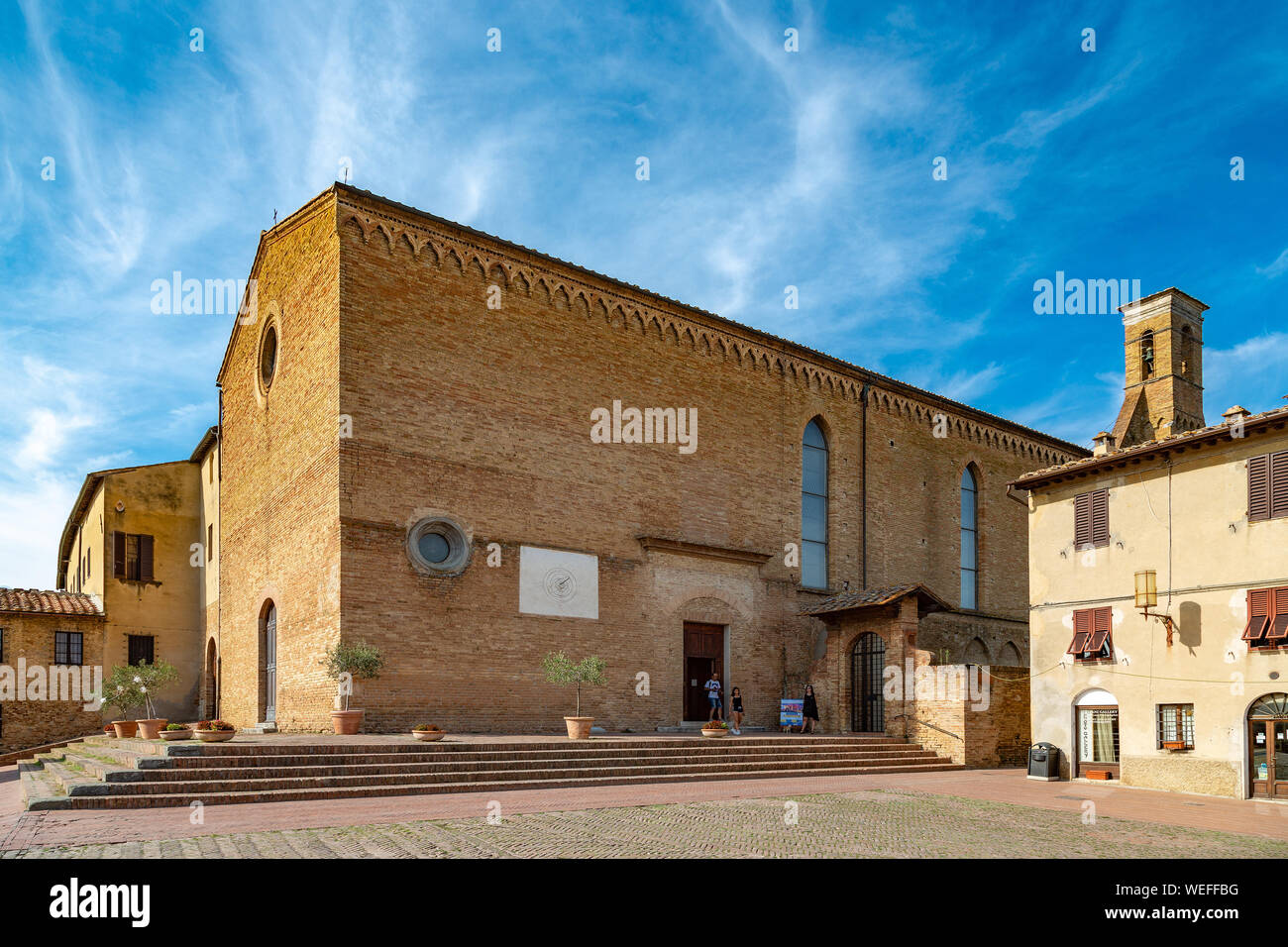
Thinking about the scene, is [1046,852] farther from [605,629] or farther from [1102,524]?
[605,629]

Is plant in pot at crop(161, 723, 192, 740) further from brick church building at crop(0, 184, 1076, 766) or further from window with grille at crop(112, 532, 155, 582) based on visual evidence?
window with grille at crop(112, 532, 155, 582)

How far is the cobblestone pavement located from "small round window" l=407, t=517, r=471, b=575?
25.8 ft

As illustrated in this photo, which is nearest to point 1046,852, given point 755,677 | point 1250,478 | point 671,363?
point 1250,478

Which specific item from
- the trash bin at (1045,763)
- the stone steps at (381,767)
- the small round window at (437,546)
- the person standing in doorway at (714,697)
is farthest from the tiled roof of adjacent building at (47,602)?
the trash bin at (1045,763)

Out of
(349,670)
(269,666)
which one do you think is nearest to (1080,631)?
(349,670)

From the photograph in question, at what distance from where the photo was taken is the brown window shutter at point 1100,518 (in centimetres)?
1938

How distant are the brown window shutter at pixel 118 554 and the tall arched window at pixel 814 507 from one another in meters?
19.1

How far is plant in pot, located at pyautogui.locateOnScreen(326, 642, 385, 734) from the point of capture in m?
17.7

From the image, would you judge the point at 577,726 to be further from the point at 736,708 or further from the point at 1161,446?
the point at 1161,446

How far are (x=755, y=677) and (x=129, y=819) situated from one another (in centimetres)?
1571

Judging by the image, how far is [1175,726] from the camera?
17.6 meters

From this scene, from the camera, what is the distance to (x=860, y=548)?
27906 millimetres

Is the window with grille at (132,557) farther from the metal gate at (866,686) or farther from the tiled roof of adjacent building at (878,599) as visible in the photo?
the metal gate at (866,686)

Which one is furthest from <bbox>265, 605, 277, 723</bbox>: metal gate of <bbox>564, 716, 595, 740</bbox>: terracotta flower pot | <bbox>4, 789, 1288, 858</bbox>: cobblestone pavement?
<bbox>4, 789, 1288, 858</bbox>: cobblestone pavement
